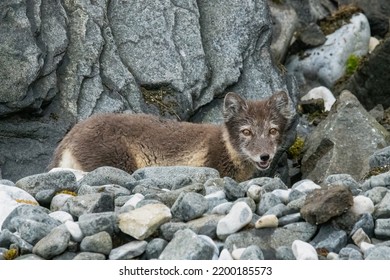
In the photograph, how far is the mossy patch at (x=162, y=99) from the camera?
14.3 m

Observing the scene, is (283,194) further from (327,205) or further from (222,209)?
(327,205)

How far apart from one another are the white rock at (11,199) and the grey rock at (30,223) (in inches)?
16.2

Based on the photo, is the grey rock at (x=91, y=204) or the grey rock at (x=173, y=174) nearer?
the grey rock at (x=91, y=204)

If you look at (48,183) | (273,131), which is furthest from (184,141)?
(48,183)

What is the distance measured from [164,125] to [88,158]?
1053 millimetres

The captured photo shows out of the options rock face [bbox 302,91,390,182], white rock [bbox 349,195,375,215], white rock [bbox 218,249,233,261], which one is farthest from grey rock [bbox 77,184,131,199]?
rock face [bbox 302,91,390,182]

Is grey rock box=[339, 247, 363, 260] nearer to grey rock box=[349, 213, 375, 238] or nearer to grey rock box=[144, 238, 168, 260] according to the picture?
grey rock box=[349, 213, 375, 238]

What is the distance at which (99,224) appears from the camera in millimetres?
7535

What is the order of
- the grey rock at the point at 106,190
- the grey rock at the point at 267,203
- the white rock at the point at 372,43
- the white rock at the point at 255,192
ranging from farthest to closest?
1. the white rock at the point at 372,43
2. the grey rock at the point at 106,190
3. the white rock at the point at 255,192
4. the grey rock at the point at 267,203

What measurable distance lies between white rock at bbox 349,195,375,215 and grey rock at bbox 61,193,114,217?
75.9 inches

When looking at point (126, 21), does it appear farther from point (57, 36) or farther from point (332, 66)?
point (332, 66)

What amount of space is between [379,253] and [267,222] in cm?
91

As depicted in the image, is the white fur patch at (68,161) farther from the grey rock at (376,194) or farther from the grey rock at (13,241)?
the grey rock at (376,194)

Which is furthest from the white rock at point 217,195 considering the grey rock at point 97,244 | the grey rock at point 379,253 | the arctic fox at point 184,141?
the arctic fox at point 184,141
